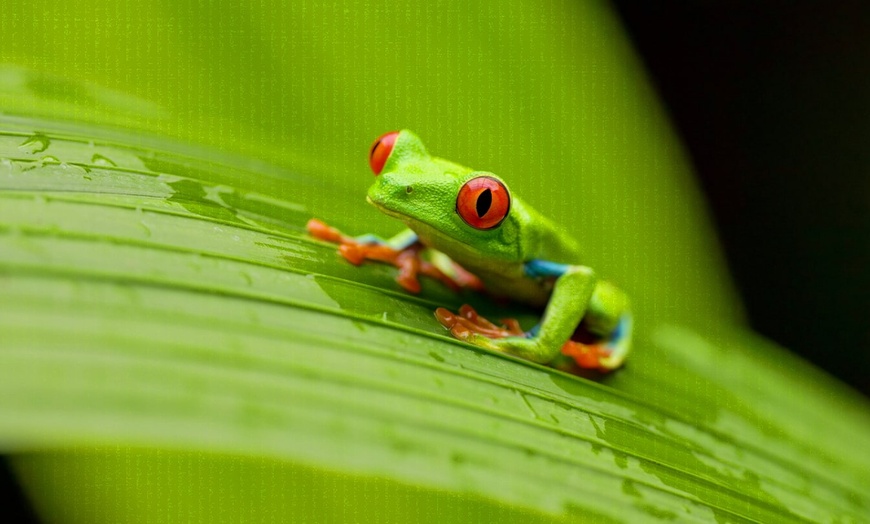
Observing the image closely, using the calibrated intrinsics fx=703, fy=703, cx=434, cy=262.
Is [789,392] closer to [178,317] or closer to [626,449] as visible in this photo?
[626,449]

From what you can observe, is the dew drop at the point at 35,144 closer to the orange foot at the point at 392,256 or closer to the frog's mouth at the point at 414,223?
the orange foot at the point at 392,256

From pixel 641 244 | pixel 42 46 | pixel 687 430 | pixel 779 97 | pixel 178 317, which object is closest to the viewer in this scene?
pixel 178 317

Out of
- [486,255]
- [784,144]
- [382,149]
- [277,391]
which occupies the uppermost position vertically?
[784,144]

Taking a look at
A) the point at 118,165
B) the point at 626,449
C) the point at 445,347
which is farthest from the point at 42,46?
the point at 626,449

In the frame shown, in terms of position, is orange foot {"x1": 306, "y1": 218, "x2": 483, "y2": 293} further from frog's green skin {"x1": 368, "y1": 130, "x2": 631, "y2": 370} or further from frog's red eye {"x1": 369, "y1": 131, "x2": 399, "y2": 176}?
frog's red eye {"x1": 369, "y1": 131, "x2": 399, "y2": 176}

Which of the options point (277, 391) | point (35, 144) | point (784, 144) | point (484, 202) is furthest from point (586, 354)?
point (784, 144)

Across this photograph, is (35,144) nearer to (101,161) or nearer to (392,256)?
(101,161)

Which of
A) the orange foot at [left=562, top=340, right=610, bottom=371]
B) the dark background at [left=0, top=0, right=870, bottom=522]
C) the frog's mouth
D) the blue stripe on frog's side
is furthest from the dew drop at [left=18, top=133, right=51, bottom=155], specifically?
the dark background at [left=0, top=0, right=870, bottom=522]
